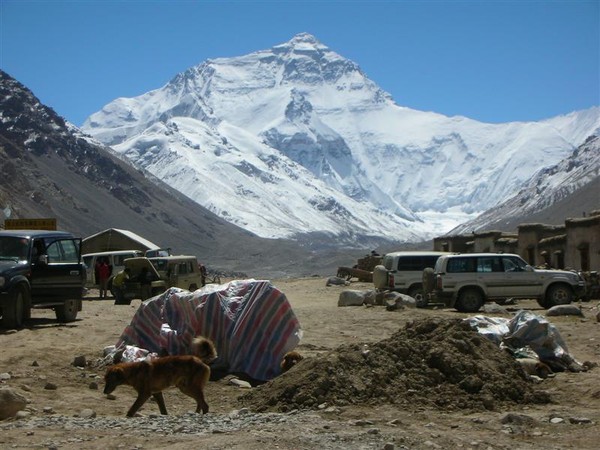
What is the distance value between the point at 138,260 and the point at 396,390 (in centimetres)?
2293

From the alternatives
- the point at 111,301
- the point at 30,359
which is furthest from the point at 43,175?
the point at 30,359

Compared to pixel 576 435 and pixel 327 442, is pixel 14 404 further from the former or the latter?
pixel 576 435

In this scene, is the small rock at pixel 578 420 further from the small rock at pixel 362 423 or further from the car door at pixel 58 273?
the car door at pixel 58 273

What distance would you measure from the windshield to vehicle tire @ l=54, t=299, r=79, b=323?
171 cm

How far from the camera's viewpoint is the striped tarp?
555 inches

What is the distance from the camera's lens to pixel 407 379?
11.1 meters

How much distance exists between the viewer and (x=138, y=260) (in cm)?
3297

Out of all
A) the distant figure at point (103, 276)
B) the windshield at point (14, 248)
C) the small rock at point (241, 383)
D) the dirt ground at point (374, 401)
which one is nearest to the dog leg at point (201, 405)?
the dirt ground at point (374, 401)

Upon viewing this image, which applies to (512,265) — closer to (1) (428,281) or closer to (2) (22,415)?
(1) (428,281)

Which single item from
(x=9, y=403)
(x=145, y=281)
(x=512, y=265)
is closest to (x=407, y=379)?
(x=9, y=403)

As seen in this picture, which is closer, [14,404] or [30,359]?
[14,404]

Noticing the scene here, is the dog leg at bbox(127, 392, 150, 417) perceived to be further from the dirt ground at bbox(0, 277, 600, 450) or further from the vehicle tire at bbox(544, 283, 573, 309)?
the vehicle tire at bbox(544, 283, 573, 309)

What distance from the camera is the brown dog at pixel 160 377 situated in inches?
420

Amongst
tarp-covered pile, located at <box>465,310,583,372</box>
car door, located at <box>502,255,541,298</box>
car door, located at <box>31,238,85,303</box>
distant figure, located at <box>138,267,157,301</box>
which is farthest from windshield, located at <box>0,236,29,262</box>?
car door, located at <box>502,255,541,298</box>
